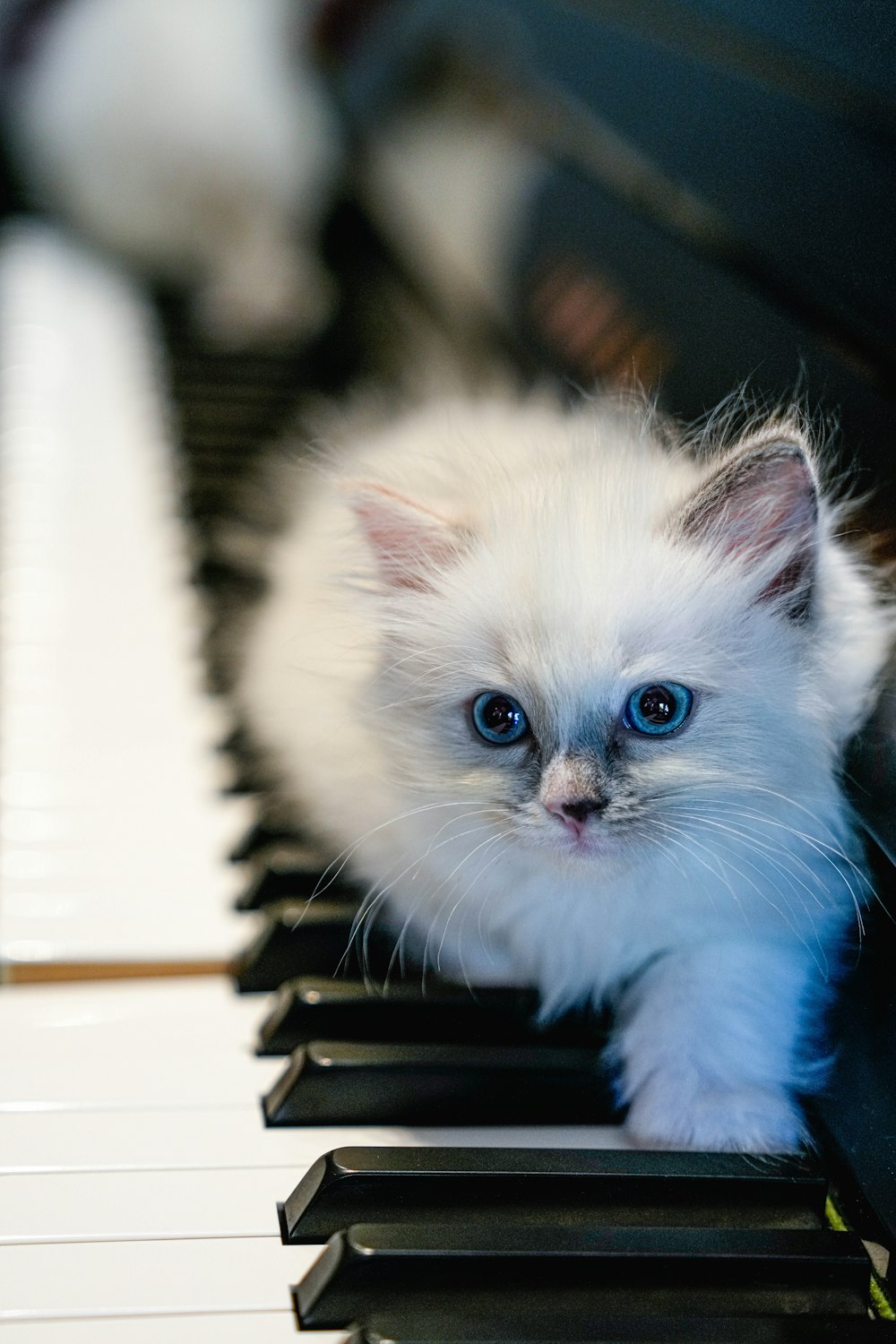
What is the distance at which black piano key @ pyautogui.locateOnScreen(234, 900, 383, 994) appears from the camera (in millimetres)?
745

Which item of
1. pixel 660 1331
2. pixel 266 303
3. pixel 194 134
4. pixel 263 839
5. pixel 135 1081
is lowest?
pixel 660 1331

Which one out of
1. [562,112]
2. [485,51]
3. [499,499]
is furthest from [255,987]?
[485,51]

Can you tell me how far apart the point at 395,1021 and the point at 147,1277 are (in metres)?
0.19

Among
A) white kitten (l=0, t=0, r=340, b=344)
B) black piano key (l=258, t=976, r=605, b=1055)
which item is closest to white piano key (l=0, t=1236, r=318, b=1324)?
black piano key (l=258, t=976, r=605, b=1055)

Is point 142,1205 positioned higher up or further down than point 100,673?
further down

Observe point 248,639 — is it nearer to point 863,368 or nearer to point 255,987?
point 255,987

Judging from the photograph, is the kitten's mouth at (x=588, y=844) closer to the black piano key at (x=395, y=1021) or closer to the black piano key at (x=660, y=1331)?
the black piano key at (x=395, y=1021)

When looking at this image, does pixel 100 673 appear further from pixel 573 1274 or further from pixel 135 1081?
pixel 573 1274

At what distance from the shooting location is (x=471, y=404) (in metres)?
1.22

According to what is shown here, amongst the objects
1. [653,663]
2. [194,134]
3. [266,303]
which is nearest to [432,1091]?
[653,663]

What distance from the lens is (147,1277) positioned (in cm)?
57

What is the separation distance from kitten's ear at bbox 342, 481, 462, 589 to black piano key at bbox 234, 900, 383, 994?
0.22 metres

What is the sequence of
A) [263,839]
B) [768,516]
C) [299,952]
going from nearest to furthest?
1. [768,516]
2. [299,952]
3. [263,839]

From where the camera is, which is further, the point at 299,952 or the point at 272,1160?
the point at 299,952
